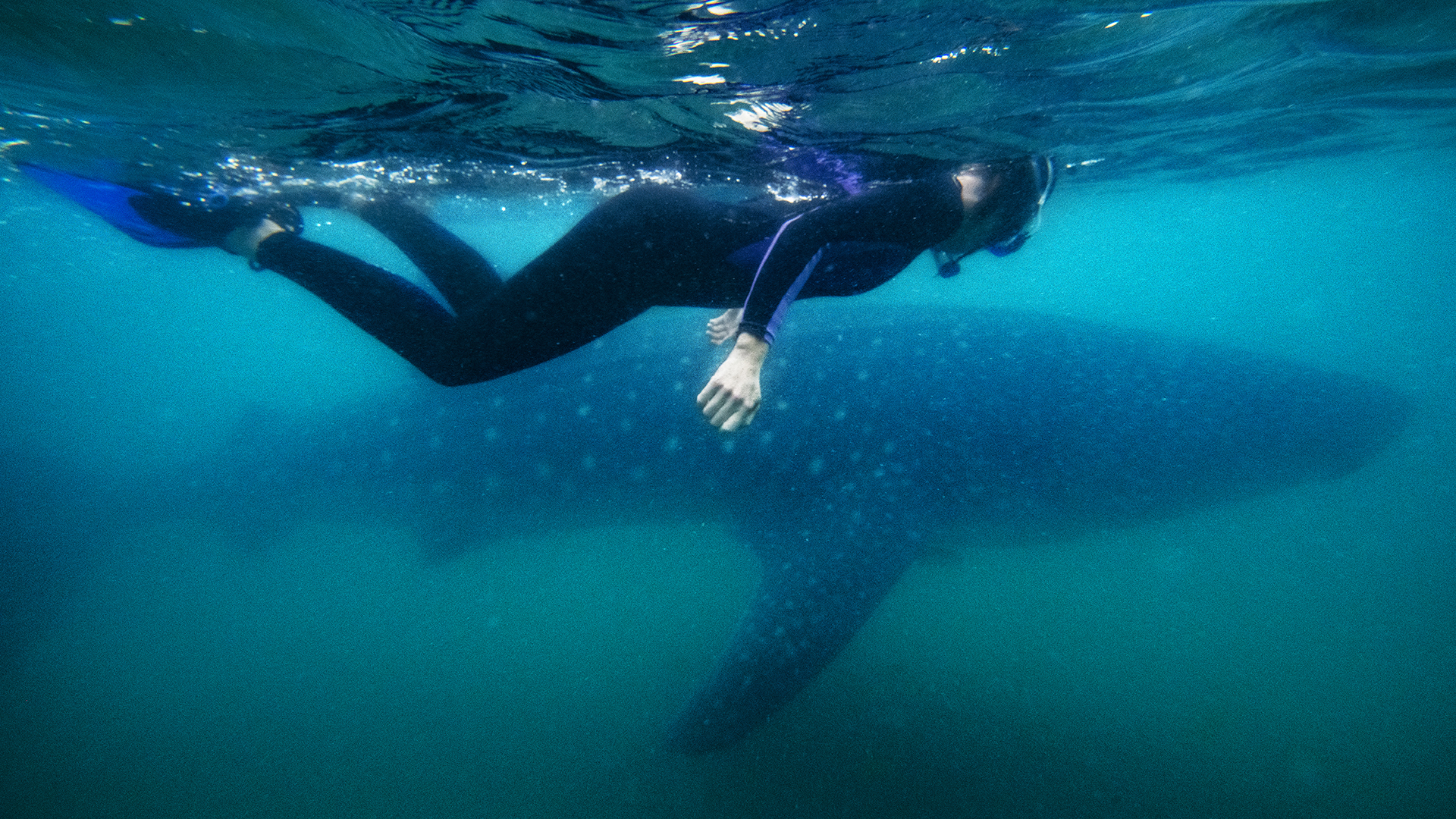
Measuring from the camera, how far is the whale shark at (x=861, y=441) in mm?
5906

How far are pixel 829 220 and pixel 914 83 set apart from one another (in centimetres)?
315

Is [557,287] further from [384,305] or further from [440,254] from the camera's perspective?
[440,254]

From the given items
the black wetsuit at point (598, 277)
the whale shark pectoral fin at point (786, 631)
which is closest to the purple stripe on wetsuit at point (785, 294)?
the black wetsuit at point (598, 277)

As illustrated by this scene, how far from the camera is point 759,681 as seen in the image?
498 cm

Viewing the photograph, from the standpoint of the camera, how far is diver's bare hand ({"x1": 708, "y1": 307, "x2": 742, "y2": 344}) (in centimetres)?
409

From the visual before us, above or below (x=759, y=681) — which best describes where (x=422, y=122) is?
above

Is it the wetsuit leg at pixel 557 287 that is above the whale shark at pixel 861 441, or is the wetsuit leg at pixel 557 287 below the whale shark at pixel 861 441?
above

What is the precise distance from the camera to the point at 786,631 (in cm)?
521

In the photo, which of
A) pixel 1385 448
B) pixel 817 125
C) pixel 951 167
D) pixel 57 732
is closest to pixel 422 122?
pixel 817 125

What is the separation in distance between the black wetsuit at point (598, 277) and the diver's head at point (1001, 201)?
170mm

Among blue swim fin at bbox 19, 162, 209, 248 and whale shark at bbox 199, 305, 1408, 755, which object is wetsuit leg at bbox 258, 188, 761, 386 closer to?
blue swim fin at bbox 19, 162, 209, 248

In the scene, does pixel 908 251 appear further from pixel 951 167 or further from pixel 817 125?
pixel 951 167

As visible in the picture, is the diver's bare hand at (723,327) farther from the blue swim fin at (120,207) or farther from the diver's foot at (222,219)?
the blue swim fin at (120,207)

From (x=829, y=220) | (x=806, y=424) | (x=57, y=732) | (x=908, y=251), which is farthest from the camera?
(x=57, y=732)
